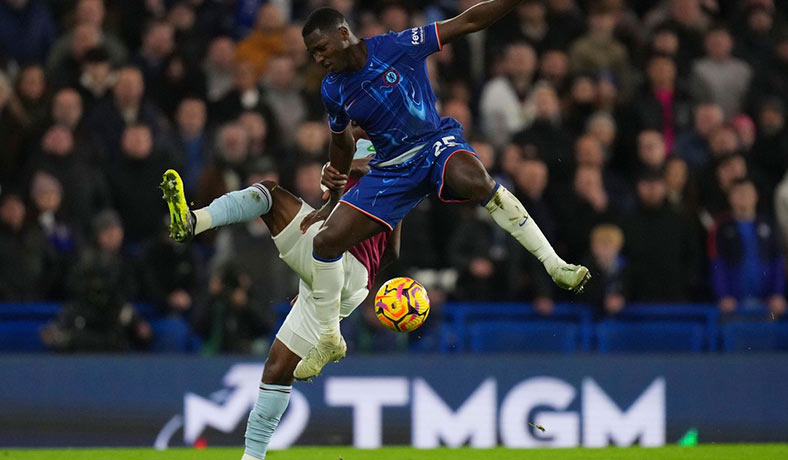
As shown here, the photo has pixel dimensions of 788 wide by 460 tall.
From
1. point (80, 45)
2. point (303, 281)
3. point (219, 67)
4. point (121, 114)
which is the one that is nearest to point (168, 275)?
point (121, 114)

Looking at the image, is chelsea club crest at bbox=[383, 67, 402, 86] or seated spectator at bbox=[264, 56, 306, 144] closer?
chelsea club crest at bbox=[383, 67, 402, 86]

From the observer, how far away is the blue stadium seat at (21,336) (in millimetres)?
13148

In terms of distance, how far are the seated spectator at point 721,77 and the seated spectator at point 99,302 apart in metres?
6.84

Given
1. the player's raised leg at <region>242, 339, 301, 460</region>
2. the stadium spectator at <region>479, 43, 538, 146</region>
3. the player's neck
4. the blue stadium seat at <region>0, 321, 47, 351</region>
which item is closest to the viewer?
the player's neck

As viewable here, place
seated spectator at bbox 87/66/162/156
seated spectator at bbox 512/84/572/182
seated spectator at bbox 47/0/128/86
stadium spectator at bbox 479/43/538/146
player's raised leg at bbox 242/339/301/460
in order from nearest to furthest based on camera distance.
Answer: player's raised leg at bbox 242/339/301/460
seated spectator at bbox 87/66/162/156
seated spectator at bbox 512/84/572/182
seated spectator at bbox 47/0/128/86
stadium spectator at bbox 479/43/538/146

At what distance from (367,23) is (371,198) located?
23.0 feet

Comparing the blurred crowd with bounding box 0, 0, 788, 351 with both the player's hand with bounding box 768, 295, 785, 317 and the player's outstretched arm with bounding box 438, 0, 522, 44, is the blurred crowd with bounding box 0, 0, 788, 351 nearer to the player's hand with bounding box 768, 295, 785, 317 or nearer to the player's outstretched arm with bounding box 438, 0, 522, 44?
the player's hand with bounding box 768, 295, 785, 317

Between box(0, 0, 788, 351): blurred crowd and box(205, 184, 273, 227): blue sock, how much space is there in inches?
133

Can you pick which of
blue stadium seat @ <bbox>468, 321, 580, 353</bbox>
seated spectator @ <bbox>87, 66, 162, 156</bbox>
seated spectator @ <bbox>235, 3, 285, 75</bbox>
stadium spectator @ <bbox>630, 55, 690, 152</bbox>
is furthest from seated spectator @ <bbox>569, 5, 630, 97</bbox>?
seated spectator @ <bbox>87, 66, 162, 156</bbox>

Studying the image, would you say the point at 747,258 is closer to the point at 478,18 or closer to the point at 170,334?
the point at 170,334

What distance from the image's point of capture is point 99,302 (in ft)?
41.8

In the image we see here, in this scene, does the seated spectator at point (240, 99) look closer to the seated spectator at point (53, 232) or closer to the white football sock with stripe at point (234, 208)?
the seated spectator at point (53, 232)

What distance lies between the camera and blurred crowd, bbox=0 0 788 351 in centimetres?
1325

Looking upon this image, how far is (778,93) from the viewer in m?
15.9
